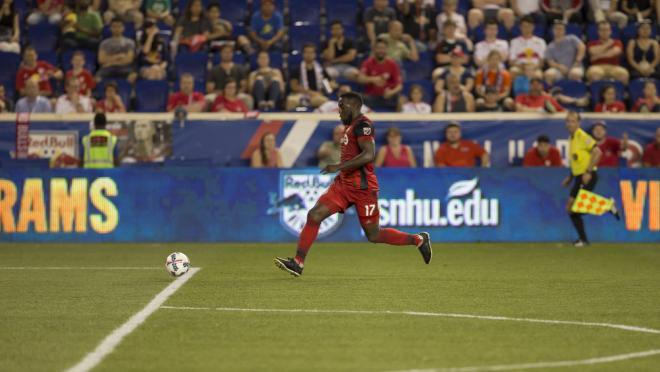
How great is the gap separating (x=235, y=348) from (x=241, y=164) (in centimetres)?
1256

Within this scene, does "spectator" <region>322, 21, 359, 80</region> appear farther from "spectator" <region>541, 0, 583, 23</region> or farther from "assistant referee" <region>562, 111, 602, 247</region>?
"assistant referee" <region>562, 111, 602, 247</region>

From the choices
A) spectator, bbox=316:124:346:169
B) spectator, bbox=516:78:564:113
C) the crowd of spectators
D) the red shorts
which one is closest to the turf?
the red shorts

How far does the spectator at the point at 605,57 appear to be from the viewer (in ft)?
71.8

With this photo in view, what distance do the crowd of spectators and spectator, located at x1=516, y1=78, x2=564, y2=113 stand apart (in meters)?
0.02

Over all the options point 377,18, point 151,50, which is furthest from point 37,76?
point 377,18

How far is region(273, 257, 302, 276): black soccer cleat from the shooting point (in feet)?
40.4

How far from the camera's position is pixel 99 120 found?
19.0m

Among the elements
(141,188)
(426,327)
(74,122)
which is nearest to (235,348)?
(426,327)

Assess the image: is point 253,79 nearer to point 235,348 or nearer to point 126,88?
point 126,88

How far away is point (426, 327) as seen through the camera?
8656 mm

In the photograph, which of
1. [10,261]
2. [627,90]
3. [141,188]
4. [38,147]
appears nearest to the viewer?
[10,261]

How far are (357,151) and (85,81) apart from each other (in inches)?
380

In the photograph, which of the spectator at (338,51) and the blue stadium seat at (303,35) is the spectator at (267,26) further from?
the spectator at (338,51)

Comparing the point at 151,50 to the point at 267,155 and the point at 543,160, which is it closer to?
the point at 267,155
